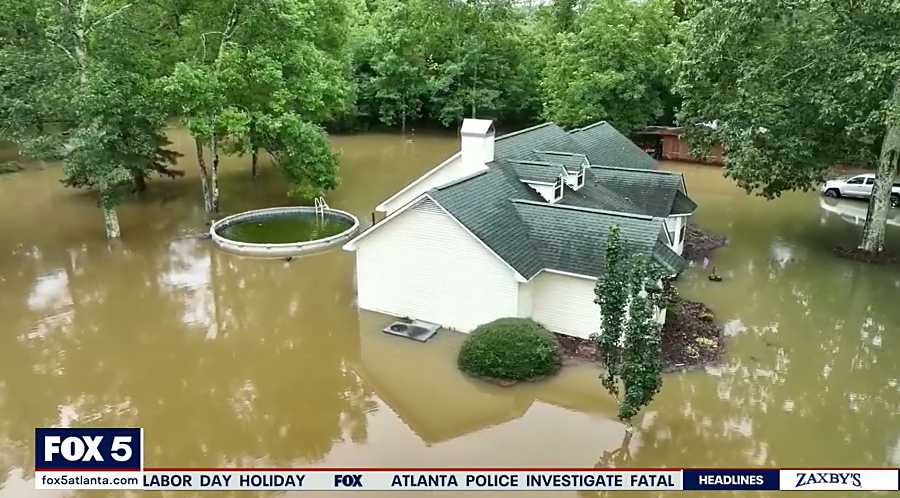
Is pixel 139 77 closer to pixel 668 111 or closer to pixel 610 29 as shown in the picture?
pixel 610 29

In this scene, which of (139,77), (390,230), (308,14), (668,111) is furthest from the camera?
(668,111)

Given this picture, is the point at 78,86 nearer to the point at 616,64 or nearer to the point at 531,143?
the point at 531,143

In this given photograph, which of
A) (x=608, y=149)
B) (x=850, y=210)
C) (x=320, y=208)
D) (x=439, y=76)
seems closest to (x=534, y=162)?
(x=608, y=149)

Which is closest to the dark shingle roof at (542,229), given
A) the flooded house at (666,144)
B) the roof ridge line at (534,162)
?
the roof ridge line at (534,162)

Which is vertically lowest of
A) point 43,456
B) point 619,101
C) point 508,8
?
point 43,456

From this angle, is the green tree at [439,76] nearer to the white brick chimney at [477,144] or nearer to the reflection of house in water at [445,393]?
the white brick chimney at [477,144]

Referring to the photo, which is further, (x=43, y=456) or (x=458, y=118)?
(x=458, y=118)

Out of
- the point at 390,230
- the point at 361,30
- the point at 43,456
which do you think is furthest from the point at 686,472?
the point at 361,30
